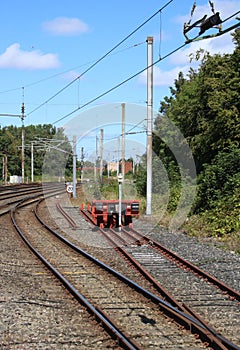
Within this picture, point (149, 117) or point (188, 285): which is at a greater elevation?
point (149, 117)

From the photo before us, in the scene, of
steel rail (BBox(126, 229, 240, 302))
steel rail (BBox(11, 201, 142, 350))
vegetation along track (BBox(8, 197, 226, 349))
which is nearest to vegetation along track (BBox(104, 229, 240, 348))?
steel rail (BBox(126, 229, 240, 302))

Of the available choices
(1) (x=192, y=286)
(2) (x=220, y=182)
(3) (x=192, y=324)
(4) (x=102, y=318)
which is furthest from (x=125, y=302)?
(2) (x=220, y=182)

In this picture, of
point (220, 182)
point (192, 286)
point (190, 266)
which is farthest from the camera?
point (220, 182)

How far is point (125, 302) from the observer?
27.8 ft

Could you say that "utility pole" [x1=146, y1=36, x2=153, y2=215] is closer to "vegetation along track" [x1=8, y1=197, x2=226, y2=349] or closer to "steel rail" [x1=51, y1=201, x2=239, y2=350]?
"vegetation along track" [x1=8, y1=197, x2=226, y2=349]

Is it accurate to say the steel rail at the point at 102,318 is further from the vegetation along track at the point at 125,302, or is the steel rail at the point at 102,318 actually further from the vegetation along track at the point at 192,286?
the vegetation along track at the point at 192,286

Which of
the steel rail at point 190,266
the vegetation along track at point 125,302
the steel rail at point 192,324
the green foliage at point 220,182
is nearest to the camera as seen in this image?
the steel rail at point 192,324

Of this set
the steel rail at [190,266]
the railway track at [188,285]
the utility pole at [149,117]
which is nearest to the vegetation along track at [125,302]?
the railway track at [188,285]

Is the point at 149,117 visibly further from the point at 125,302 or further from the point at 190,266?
the point at 125,302

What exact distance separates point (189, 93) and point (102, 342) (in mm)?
25880

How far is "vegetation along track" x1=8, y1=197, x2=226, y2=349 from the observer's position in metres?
6.60

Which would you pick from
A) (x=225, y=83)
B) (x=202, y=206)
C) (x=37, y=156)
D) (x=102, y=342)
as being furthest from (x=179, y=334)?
(x=37, y=156)

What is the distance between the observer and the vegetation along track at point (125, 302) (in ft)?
21.7

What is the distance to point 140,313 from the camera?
777 cm
